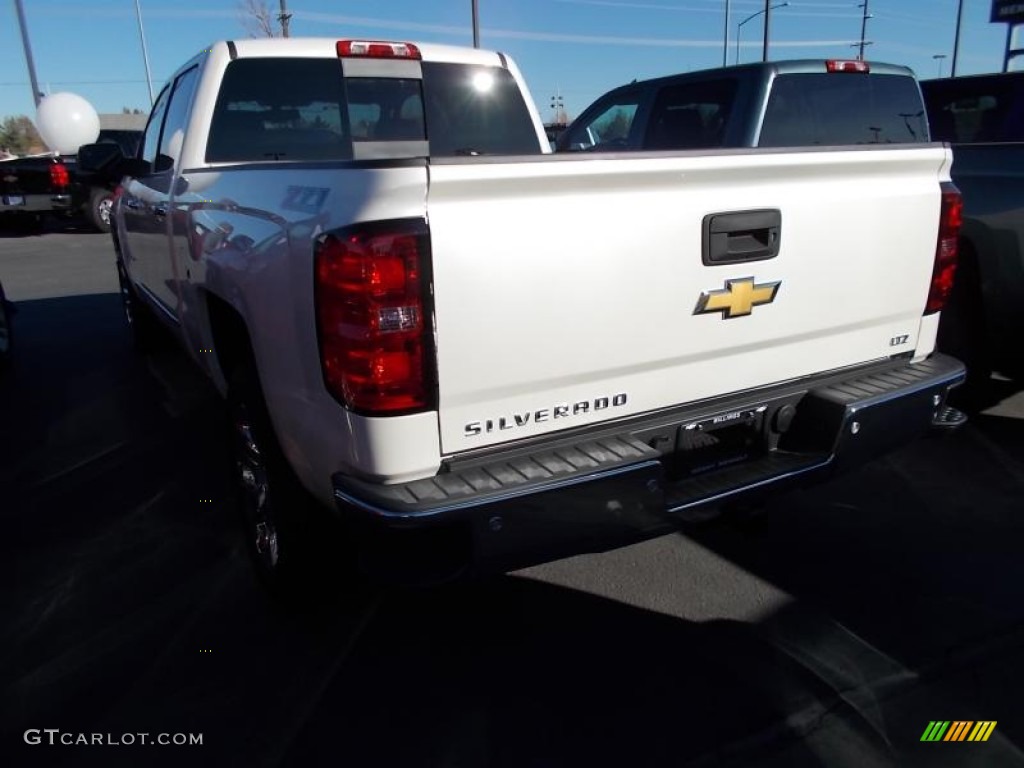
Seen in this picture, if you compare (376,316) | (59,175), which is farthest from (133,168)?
(59,175)

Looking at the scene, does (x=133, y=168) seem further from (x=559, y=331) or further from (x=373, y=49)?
(x=559, y=331)

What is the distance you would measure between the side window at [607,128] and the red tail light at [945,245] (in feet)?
12.5

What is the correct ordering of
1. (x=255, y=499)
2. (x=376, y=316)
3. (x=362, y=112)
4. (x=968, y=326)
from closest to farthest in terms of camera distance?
1. (x=376, y=316)
2. (x=255, y=499)
3. (x=362, y=112)
4. (x=968, y=326)

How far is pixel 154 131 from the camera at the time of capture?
5.02 m

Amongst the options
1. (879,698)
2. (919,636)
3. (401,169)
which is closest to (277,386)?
(401,169)

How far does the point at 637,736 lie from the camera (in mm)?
2246

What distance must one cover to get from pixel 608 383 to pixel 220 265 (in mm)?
1425

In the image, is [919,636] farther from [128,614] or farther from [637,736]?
[128,614]

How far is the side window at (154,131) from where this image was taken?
15.5 feet

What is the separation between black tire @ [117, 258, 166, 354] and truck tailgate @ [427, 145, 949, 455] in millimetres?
4853

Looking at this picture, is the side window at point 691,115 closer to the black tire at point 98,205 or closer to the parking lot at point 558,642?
the parking lot at point 558,642

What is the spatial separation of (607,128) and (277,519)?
17.5ft

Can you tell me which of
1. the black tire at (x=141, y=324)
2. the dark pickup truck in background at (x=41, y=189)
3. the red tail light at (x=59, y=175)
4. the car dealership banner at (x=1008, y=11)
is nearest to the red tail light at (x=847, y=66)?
the black tire at (x=141, y=324)

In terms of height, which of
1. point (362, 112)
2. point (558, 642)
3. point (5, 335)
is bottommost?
point (558, 642)
